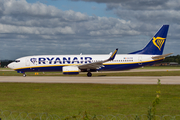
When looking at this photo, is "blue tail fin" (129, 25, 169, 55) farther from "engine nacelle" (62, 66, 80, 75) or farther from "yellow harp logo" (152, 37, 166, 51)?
"engine nacelle" (62, 66, 80, 75)

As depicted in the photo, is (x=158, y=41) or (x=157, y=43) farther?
(x=157, y=43)

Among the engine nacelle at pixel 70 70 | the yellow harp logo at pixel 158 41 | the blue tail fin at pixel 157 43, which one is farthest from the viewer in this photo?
the yellow harp logo at pixel 158 41

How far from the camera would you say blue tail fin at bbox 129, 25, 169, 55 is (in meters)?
42.1

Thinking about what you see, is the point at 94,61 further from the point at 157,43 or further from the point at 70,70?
the point at 157,43

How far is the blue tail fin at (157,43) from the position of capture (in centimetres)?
→ 4209

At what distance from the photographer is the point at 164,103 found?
49.5 feet

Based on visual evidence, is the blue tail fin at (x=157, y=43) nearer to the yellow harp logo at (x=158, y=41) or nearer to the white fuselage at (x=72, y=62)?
the yellow harp logo at (x=158, y=41)

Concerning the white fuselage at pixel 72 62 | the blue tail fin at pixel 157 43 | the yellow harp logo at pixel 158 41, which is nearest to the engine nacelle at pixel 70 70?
the white fuselage at pixel 72 62

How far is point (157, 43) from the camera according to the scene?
42.7 metres

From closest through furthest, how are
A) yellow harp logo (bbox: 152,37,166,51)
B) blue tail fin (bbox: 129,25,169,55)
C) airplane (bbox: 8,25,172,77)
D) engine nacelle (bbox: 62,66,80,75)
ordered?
engine nacelle (bbox: 62,66,80,75) → airplane (bbox: 8,25,172,77) → blue tail fin (bbox: 129,25,169,55) → yellow harp logo (bbox: 152,37,166,51)

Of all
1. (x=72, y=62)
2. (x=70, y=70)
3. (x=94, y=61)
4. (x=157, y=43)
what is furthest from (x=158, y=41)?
(x=70, y=70)

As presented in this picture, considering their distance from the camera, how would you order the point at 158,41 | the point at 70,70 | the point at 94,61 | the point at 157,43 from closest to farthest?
the point at 70,70
the point at 94,61
the point at 158,41
the point at 157,43

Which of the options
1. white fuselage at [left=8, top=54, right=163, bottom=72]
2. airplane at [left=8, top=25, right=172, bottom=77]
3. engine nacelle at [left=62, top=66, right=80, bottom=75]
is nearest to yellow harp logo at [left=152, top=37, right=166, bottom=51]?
airplane at [left=8, top=25, right=172, bottom=77]

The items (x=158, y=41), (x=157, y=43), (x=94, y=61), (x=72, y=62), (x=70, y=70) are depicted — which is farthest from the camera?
(x=157, y=43)
